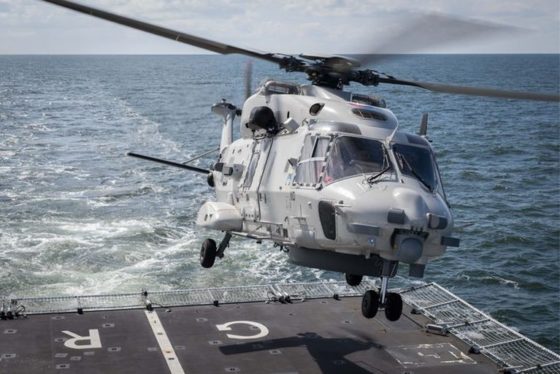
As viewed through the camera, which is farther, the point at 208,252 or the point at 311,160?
the point at 208,252

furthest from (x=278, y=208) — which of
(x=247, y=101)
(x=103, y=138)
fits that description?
(x=103, y=138)

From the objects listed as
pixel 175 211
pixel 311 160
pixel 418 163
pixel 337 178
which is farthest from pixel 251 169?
pixel 175 211

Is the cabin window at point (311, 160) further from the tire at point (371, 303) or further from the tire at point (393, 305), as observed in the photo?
the tire at point (393, 305)

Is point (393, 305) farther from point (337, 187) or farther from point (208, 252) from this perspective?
point (208, 252)

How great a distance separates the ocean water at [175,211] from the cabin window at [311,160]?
101 inches

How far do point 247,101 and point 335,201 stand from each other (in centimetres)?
535

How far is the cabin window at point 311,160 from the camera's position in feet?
48.5

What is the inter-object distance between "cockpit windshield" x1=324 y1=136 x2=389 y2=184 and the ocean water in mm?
2377

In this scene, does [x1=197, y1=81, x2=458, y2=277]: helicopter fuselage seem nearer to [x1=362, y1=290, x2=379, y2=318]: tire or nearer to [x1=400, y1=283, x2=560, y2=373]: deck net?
[x1=362, y1=290, x2=379, y2=318]: tire

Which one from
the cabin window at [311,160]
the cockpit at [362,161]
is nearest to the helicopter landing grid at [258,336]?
the cabin window at [311,160]

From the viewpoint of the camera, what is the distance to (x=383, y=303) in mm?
14406

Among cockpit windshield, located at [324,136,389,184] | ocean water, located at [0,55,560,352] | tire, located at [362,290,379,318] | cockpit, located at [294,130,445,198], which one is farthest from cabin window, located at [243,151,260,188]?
tire, located at [362,290,379,318]

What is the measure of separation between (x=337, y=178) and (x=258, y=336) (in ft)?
22.4

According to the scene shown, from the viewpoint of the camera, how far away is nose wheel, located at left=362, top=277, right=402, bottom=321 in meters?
14.3
